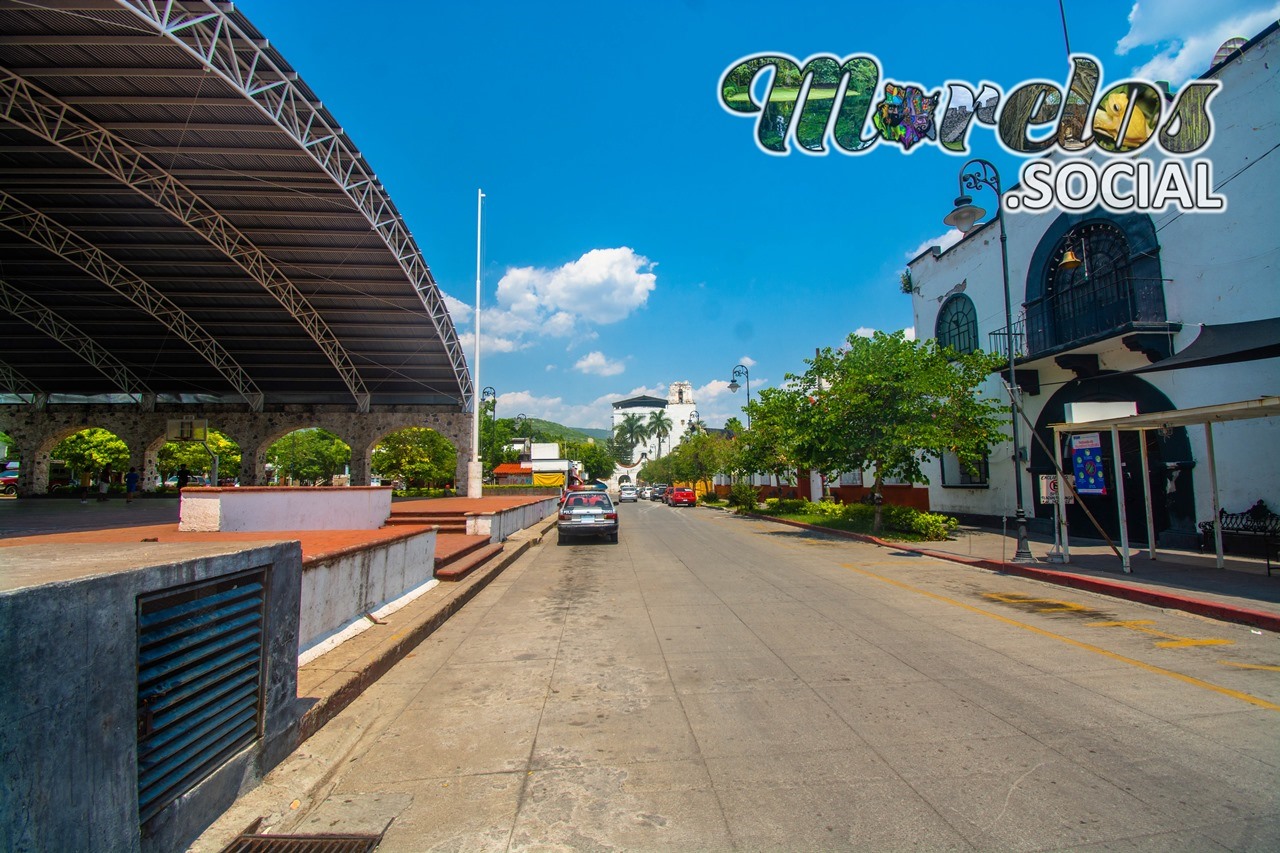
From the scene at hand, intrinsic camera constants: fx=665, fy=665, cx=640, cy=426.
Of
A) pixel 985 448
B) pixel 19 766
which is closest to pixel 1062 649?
pixel 19 766

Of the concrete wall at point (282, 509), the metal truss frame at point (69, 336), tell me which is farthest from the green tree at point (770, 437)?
the metal truss frame at point (69, 336)

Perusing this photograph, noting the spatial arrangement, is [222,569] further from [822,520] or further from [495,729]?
[822,520]

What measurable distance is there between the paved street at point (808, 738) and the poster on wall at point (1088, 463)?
5587 millimetres

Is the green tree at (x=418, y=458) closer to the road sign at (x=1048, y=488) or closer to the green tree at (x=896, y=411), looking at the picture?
the green tree at (x=896, y=411)

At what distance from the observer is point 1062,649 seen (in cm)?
710

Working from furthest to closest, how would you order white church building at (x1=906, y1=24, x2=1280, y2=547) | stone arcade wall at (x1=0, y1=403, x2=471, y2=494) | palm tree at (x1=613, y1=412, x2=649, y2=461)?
palm tree at (x1=613, y1=412, x2=649, y2=461) → stone arcade wall at (x1=0, y1=403, x2=471, y2=494) → white church building at (x1=906, y1=24, x2=1280, y2=547)

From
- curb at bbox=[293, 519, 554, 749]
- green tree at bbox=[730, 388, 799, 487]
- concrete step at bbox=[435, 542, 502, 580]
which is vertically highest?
green tree at bbox=[730, 388, 799, 487]

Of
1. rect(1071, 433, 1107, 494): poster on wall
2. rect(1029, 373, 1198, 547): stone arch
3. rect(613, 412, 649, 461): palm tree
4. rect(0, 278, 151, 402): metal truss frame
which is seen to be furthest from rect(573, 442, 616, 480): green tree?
rect(1071, 433, 1107, 494): poster on wall

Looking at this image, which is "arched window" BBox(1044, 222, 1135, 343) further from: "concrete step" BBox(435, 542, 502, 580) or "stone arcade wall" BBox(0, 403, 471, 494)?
"stone arcade wall" BBox(0, 403, 471, 494)

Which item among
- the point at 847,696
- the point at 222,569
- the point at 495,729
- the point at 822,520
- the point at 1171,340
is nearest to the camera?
the point at 222,569

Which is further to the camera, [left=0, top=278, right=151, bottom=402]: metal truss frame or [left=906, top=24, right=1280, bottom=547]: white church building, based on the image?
[left=0, top=278, right=151, bottom=402]: metal truss frame

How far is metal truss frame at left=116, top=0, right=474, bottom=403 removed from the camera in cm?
1745

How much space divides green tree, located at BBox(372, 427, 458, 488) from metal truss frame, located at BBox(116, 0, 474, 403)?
831 inches

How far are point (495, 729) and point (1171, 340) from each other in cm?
1748
